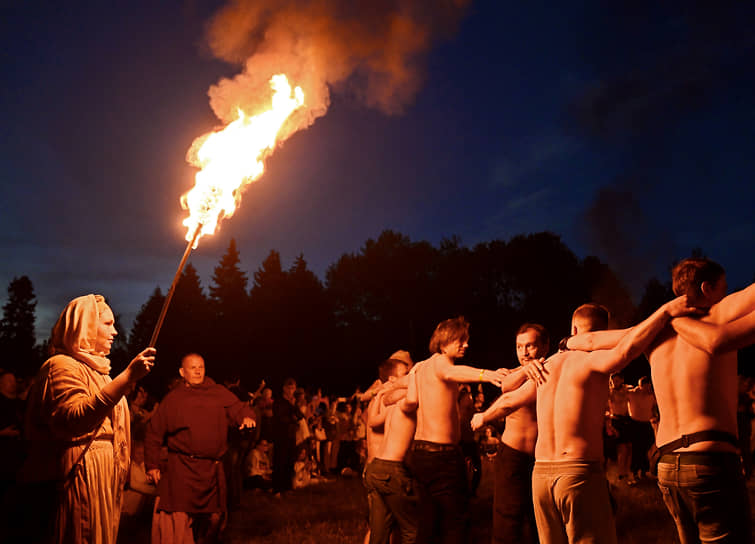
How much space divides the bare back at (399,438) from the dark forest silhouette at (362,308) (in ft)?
110

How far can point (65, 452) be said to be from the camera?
3.87 meters

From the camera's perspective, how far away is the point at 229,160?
209 inches

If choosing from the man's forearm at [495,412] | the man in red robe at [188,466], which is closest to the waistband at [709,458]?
the man's forearm at [495,412]

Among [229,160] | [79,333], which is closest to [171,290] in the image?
[79,333]

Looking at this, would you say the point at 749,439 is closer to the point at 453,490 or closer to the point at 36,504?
the point at 453,490

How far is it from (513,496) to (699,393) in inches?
105

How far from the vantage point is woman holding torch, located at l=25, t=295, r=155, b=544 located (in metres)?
3.78

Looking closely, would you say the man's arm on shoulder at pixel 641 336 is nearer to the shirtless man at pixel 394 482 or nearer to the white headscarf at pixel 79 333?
the shirtless man at pixel 394 482

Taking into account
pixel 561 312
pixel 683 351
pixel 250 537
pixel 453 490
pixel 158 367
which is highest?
pixel 561 312

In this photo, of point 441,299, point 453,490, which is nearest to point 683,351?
point 453,490

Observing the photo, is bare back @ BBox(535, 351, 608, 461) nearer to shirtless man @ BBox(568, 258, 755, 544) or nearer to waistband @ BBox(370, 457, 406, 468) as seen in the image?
shirtless man @ BBox(568, 258, 755, 544)

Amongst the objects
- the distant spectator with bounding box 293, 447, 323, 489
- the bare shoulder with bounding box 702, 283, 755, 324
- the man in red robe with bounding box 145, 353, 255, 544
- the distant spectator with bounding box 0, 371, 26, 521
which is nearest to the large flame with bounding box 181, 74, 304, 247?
the man in red robe with bounding box 145, 353, 255, 544

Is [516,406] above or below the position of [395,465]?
above

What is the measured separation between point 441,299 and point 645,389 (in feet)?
106
